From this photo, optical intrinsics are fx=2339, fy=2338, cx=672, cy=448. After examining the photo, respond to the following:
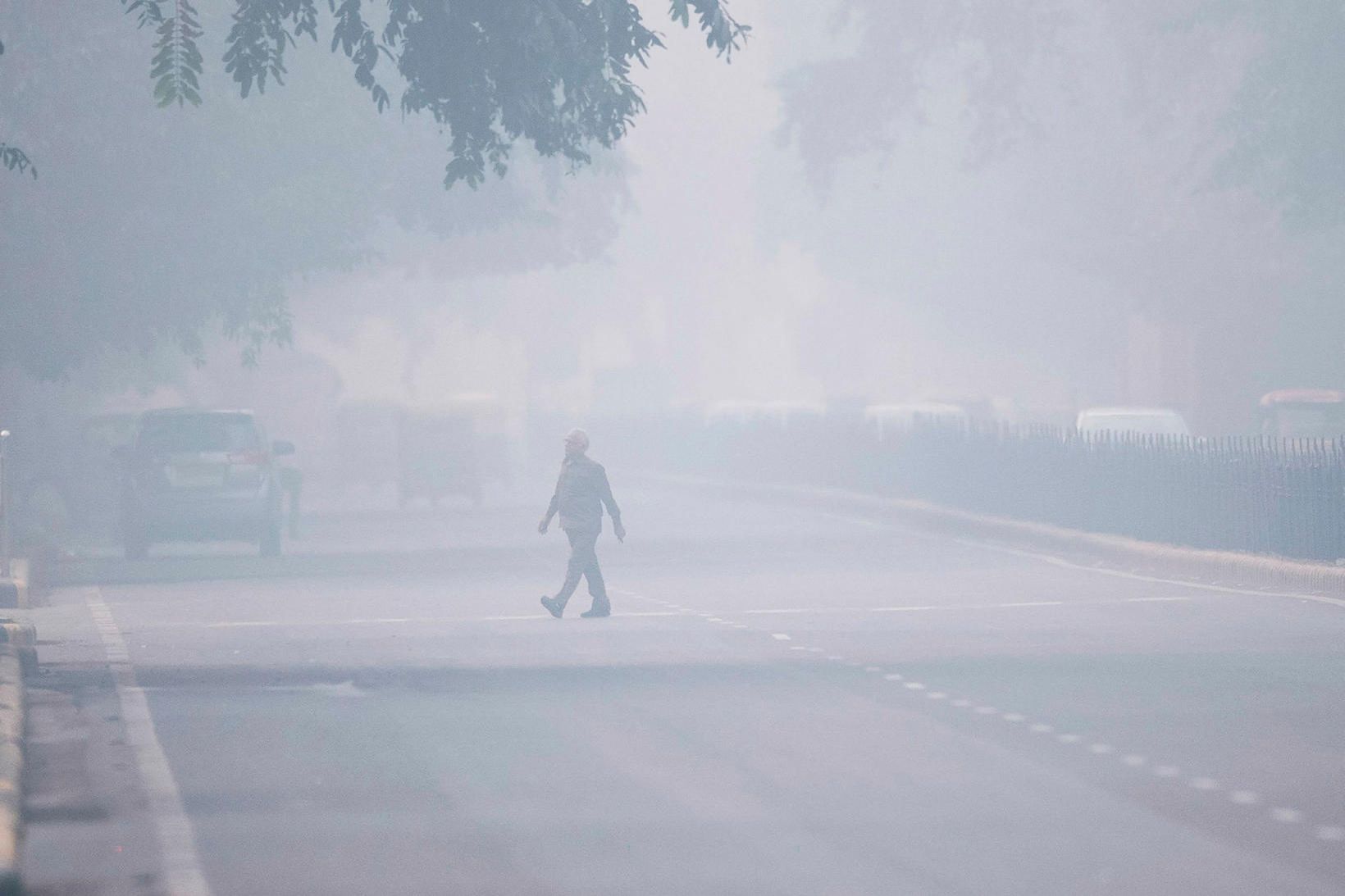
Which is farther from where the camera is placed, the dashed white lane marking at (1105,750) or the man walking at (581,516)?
the man walking at (581,516)

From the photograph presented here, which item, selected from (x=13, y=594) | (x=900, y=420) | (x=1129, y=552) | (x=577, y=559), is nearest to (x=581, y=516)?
(x=577, y=559)

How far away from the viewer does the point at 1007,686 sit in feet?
44.8

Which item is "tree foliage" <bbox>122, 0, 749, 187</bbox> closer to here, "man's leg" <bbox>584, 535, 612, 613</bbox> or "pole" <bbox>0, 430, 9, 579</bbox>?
"man's leg" <bbox>584, 535, 612, 613</bbox>

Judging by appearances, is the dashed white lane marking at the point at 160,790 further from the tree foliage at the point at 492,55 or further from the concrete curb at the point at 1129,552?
the concrete curb at the point at 1129,552

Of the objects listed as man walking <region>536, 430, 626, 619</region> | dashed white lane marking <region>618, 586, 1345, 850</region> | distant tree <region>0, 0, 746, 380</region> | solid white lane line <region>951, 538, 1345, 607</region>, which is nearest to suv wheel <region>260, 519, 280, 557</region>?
distant tree <region>0, 0, 746, 380</region>

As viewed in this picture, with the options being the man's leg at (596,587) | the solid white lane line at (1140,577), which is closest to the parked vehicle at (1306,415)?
the solid white lane line at (1140,577)

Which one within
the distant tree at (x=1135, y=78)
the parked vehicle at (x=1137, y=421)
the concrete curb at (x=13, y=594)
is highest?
the distant tree at (x=1135, y=78)

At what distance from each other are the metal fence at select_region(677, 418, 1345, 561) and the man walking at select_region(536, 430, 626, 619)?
6.95 metres

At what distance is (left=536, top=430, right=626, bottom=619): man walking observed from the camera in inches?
763

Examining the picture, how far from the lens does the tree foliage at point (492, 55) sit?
15742 mm

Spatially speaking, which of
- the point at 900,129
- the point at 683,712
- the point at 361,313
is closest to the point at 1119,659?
the point at 683,712

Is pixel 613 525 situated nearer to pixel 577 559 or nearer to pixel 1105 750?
pixel 577 559

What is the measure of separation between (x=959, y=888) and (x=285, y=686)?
280 inches

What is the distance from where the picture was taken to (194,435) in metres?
28.5
